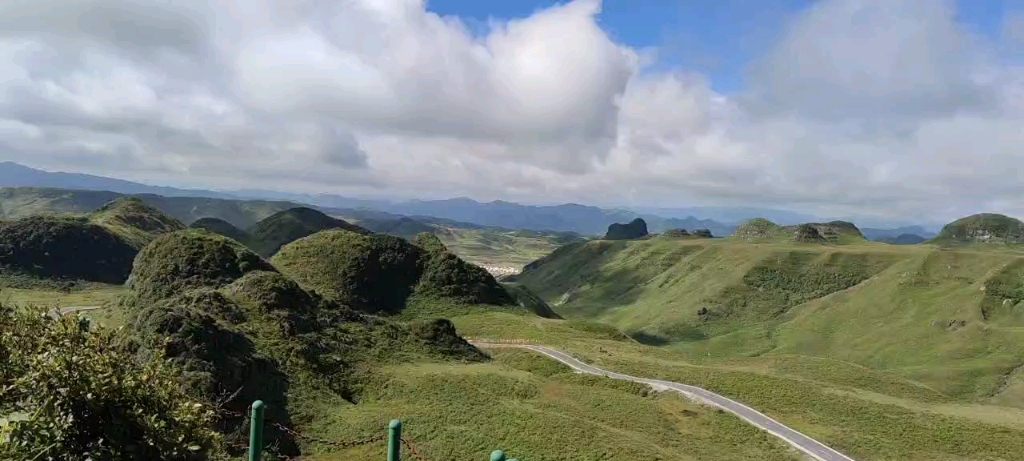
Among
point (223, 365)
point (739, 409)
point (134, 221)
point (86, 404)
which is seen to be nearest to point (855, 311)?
point (739, 409)

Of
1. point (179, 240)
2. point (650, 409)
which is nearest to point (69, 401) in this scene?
point (650, 409)

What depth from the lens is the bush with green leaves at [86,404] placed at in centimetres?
1022

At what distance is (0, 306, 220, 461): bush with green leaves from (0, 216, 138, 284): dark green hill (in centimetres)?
12917

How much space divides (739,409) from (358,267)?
68.0m

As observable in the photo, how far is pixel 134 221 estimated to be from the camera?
548 ft

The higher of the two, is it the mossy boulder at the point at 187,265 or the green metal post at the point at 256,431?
the green metal post at the point at 256,431

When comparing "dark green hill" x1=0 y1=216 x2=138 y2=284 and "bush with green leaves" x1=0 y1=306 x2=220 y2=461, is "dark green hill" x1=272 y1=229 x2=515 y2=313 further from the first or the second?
"bush with green leaves" x1=0 y1=306 x2=220 y2=461

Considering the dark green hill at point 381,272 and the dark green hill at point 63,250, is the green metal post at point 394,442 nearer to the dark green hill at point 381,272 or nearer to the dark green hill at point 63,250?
the dark green hill at point 381,272

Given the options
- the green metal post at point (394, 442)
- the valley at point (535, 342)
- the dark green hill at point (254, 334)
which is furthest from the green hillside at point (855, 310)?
the green metal post at point (394, 442)

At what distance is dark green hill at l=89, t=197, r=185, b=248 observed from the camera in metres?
144

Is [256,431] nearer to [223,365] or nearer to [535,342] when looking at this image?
[223,365]

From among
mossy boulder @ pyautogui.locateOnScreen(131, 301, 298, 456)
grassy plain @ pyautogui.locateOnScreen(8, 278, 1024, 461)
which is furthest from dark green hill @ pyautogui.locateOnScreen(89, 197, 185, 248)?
grassy plain @ pyautogui.locateOnScreen(8, 278, 1024, 461)

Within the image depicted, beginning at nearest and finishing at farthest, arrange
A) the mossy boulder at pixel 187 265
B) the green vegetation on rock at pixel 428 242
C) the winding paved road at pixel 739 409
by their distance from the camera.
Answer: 1. the winding paved road at pixel 739 409
2. the mossy boulder at pixel 187 265
3. the green vegetation on rock at pixel 428 242

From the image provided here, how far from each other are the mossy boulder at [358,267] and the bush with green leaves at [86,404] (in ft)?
259
